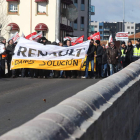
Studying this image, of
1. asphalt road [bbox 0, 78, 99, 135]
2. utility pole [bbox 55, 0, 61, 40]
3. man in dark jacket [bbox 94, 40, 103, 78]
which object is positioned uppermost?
utility pole [bbox 55, 0, 61, 40]

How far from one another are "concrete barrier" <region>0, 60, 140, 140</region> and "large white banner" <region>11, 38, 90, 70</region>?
40.3 ft

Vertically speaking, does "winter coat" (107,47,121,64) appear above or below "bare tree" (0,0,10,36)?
below

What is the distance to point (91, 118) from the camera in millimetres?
3877

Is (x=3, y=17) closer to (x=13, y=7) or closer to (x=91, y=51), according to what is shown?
(x=13, y=7)

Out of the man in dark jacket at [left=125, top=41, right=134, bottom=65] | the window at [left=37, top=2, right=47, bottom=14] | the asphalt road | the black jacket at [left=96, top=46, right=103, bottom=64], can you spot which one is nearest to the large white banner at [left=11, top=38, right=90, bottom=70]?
the black jacket at [left=96, top=46, right=103, bottom=64]

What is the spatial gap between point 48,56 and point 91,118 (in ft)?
52.5

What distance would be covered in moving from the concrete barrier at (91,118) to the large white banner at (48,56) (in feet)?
40.3

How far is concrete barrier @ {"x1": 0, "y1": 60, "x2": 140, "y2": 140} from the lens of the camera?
9.21 ft

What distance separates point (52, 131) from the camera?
9.34 feet

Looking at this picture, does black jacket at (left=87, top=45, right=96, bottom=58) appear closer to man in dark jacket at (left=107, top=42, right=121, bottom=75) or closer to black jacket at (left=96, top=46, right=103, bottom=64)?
black jacket at (left=96, top=46, right=103, bottom=64)

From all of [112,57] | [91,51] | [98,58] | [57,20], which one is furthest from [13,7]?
[91,51]

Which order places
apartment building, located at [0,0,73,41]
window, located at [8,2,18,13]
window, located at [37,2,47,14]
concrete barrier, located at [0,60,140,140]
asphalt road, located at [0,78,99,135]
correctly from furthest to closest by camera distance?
window, located at [8,2,18,13], window, located at [37,2,47,14], apartment building, located at [0,0,73,41], asphalt road, located at [0,78,99,135], concrete barrier, located at [0,60,140,140]

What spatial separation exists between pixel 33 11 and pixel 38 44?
33192 mm

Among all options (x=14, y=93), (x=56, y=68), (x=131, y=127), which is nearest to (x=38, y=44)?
(x=56, y=68)
